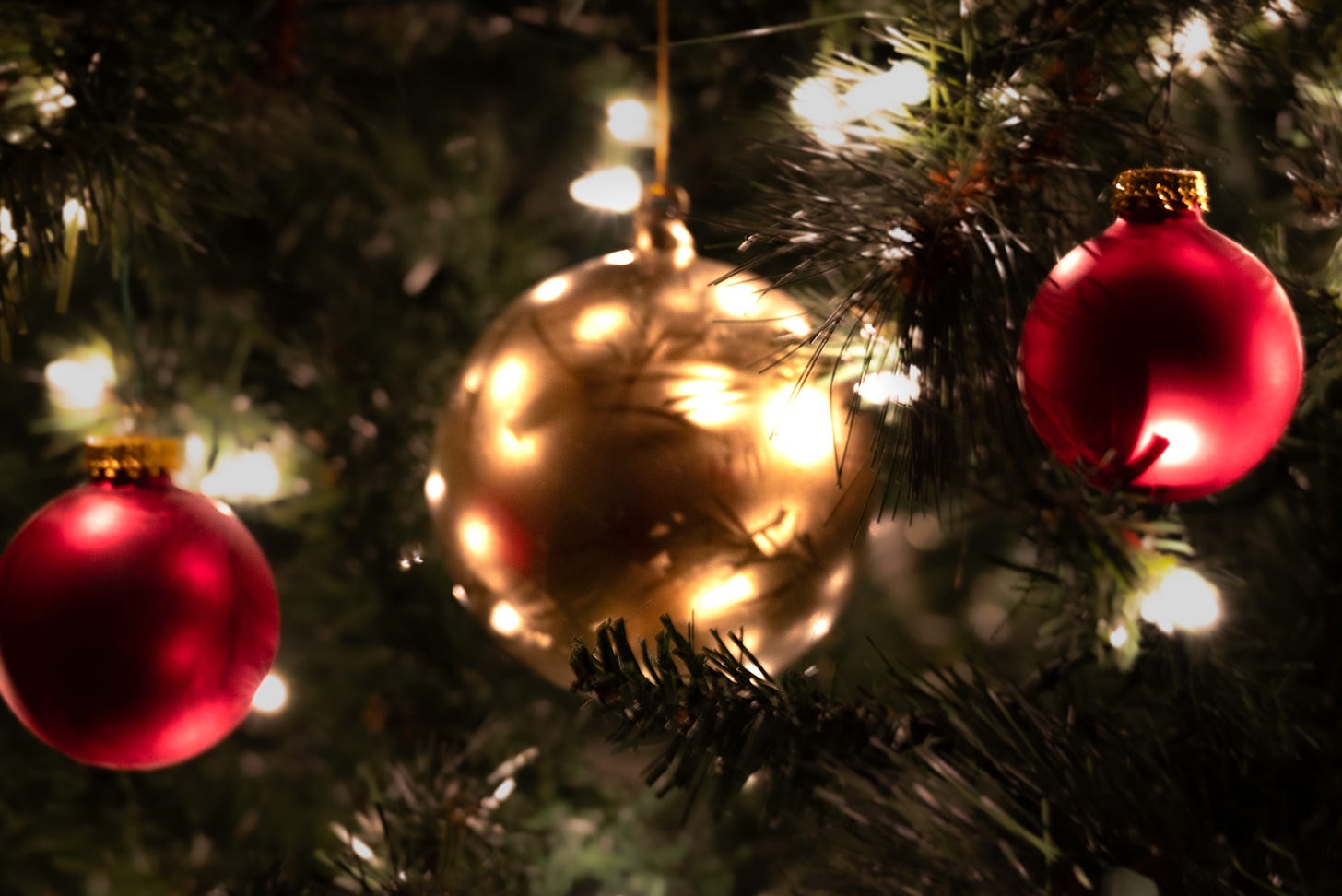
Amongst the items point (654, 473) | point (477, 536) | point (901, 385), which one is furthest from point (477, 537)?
point (901, 385)

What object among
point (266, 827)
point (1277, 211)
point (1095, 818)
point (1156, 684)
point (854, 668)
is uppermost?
point (1277, 211)

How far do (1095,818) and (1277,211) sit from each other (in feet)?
1.35

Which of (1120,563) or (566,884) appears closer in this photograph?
(1120,563)

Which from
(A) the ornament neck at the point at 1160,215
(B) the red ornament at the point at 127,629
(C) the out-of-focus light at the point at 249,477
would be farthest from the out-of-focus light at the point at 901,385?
(C) the out-of-focus light at the point at 249,477

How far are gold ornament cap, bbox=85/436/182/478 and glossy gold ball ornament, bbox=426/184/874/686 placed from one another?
0.50 ft

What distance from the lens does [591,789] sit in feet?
3.29

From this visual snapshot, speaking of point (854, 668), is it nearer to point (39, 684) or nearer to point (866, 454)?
point (866, 454)

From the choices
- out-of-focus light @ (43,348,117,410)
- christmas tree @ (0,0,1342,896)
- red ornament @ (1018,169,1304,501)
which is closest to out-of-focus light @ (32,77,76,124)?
christmas tree @ (0,0,1342,896)

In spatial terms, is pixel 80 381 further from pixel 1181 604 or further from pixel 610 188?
pixel 1181 604

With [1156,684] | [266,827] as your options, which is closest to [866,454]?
[1156,684]

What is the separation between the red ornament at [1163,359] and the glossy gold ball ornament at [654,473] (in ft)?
0.40

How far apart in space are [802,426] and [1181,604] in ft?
0.75

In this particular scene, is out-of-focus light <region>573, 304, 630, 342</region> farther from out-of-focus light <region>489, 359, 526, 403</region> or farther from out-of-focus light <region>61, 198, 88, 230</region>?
out-of-focus light <region>61, 198, 88, 230</region>

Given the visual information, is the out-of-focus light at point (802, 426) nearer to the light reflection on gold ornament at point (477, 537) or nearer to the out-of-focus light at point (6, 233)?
the light reflection on gold ornament at point (477, 537)
